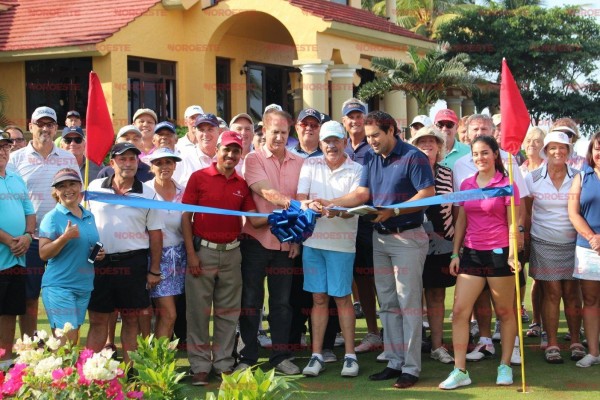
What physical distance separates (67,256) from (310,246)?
208cm

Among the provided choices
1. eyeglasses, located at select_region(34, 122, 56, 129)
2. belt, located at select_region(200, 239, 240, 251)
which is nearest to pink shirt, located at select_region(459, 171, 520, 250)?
belt, located at select_region(200, 239, 240, 251)

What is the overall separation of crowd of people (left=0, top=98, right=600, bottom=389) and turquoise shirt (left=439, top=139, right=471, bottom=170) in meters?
0.06

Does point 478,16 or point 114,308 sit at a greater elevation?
point 478,16

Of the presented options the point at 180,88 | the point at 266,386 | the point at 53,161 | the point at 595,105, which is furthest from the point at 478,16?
the point at 266,386

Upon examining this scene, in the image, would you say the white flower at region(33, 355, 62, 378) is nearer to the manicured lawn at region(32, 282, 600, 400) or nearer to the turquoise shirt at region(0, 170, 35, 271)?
the manicured lawn at region(32, 282, 600, 400)

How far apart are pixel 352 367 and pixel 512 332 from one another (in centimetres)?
140

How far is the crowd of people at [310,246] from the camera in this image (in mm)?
7289

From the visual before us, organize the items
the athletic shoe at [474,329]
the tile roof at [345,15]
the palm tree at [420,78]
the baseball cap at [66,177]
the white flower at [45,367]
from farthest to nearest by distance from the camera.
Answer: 1. the palm tree at [420,78]
2. the tile roof at [345,15]
3. the athletic shoe at [474,329]
4. the baseball cap at [66,177]
5. the white flower at [45,367]

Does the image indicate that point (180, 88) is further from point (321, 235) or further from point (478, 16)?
point (478, 16)

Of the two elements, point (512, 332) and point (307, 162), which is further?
point (307, 162)

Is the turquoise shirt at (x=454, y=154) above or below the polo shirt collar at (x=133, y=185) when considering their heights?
above

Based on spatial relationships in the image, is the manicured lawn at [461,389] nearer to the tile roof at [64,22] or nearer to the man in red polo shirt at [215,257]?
the man in red polo shirt at [215,257]

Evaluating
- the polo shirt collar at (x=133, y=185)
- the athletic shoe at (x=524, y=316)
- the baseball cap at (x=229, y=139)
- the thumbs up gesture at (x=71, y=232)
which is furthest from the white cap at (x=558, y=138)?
the thumbs up gesture at (x=71, y=232)

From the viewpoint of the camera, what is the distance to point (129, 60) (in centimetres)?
2236
